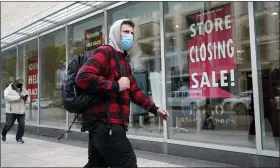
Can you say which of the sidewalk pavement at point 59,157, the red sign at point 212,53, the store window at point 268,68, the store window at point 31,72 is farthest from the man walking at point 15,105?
the store window at point 268,68

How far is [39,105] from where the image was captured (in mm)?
10781

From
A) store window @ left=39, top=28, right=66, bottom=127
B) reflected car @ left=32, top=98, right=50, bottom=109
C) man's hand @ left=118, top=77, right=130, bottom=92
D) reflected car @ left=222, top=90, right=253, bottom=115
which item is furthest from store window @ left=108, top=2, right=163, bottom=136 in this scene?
man's hand @ left=118, top=77, right=130, bottom=92

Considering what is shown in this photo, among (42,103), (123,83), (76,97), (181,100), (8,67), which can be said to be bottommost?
(42,103)

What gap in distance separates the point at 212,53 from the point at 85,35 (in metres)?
4.14

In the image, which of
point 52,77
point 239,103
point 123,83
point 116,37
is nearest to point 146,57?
point 239,103

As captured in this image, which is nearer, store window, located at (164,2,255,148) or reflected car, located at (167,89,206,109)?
store window, located at (164,2,255,148)

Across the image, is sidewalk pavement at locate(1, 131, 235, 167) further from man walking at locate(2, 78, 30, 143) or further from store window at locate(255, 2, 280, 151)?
store window at locate(255, 2, 280, 151)

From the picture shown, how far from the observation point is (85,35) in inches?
349

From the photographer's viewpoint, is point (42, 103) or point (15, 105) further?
point (42, 103)

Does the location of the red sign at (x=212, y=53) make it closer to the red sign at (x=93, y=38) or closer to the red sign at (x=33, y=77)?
the red sign at (x=93, y=38)

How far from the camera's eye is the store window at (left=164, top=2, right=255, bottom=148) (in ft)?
18.5

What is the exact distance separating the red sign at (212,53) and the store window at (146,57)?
0.89m

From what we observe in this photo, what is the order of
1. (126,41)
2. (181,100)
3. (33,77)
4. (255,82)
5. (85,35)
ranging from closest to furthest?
(126,41) → (255,82) → (181,100) → (85,35) → (33,77)

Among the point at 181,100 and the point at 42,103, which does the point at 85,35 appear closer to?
the point at 42,103
